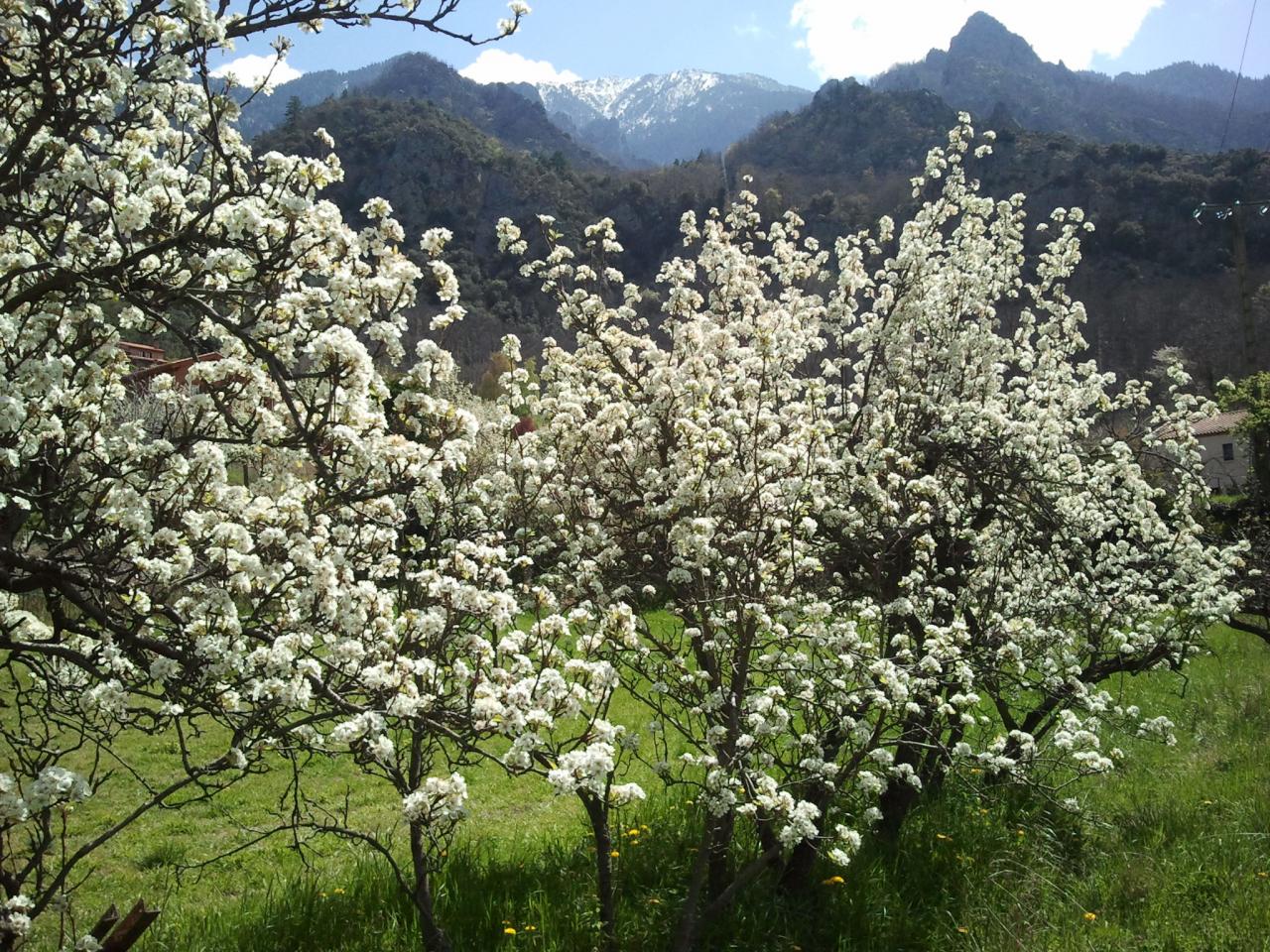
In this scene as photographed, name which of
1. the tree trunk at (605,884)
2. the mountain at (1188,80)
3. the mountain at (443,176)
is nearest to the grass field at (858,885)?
the tree trunk at (605,884)

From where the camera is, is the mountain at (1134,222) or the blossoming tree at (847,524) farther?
the mountain at (1134,222)

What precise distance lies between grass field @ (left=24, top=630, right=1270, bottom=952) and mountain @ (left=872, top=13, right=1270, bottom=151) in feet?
336

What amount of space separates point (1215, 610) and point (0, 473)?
7766mm

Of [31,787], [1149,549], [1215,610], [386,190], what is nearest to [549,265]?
[31,787]

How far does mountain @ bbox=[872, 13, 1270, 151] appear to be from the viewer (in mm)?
116375

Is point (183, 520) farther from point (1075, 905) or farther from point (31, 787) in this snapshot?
point (1075, 905)

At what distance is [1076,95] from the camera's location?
151500mm

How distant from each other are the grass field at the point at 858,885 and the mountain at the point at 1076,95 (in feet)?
336

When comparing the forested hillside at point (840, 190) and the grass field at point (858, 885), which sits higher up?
the forested hillside at point (840, 190)

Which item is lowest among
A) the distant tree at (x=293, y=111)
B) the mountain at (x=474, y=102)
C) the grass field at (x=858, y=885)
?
the grass field at (x=858, y=885)

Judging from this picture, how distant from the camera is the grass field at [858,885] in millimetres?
5152

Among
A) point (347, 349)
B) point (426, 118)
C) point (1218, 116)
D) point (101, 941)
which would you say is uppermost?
point (1218, 116)

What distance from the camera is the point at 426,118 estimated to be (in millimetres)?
88438

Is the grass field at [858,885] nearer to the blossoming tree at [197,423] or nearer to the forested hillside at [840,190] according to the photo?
the blossoming tree at [197,423]
